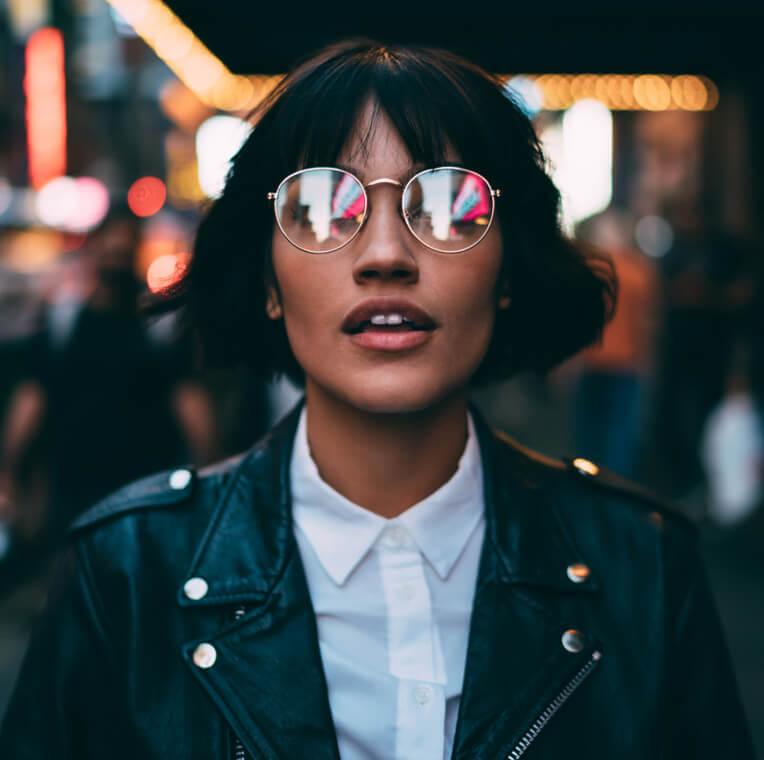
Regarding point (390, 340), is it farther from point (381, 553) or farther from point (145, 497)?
point (145, 497)

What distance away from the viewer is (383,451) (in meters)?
1.84

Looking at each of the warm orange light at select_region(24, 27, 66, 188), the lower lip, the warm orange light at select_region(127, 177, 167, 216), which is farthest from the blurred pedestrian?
the warm orange light at select_region(24, 27, 66, 188)

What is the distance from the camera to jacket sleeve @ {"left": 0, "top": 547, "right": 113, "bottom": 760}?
1.70 metres

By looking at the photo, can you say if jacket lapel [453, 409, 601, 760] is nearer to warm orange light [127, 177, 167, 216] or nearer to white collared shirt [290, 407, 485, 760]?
white collared shirt [290, 407, 485, 760]

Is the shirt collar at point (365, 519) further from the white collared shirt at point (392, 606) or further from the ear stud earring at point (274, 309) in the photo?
the ear stud earring at point (274, 309)

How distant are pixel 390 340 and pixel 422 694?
1.83 feet

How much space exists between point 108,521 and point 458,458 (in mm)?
615

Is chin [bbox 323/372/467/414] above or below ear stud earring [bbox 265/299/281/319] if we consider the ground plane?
below

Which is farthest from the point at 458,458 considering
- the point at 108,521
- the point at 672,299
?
the point at 672,299

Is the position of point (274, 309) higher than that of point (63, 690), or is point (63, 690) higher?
point (274, 309)

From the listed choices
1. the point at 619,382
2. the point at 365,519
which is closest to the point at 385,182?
the point at 365,519

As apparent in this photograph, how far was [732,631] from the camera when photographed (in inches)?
215

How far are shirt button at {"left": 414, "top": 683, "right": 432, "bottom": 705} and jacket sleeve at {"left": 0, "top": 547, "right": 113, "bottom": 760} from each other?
0.48m

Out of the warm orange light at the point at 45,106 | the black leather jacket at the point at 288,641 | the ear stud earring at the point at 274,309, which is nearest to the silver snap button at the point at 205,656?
the black leather jacket at the point at 288,641
